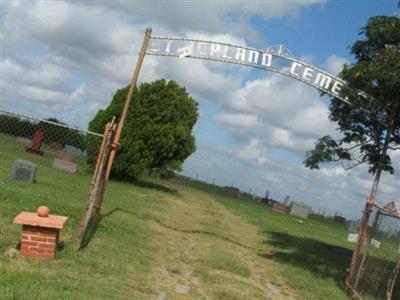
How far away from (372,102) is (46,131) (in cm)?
2288

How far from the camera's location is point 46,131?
3347cm

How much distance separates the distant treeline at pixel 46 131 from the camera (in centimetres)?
2920

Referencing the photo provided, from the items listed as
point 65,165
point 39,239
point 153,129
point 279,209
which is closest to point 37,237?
point 39,239

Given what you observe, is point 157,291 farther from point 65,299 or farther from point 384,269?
point 384,269

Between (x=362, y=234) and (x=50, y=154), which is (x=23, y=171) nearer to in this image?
(x=362, y=234)

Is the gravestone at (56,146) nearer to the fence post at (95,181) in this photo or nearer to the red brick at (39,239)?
the fence post at (95,181)

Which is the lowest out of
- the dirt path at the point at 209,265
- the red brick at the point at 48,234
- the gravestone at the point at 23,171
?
the dirt path at the point at 209,265

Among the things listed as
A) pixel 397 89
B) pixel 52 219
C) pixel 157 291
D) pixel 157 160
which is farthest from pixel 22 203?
pixel 157 160

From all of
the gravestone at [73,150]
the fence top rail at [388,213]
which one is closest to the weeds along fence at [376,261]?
the fence top rail at [388,213]

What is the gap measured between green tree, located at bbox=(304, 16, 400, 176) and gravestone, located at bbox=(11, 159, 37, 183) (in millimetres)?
8087

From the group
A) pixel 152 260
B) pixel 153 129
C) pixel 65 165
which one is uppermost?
pixel 153 129

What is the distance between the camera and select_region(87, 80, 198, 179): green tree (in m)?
29.2

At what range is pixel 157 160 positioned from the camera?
30.9 m

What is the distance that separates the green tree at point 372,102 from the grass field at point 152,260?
3.10 m
